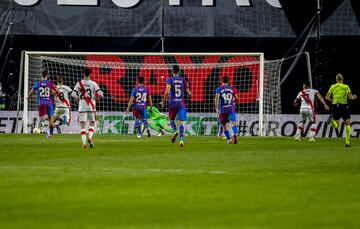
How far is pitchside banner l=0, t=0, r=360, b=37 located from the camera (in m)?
38.8

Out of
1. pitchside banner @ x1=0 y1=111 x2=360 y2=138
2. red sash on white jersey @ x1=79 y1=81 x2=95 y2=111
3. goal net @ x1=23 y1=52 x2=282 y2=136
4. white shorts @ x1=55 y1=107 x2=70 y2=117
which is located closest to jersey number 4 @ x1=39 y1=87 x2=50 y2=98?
white shorts @ x1=55 y1=107 x2=70 y2=117

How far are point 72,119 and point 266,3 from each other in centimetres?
882

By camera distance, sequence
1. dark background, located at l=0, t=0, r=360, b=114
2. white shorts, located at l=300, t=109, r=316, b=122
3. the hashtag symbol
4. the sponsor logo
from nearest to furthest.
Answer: white shorts, located at l=300, t=109, r=316, b=122 → the hashtag symbol → dark background, located at l=0, t=0, r=360, b=114 → the sponsor logo

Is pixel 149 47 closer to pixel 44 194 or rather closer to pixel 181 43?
pixel 181 43

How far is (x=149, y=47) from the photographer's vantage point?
3909 centimetres

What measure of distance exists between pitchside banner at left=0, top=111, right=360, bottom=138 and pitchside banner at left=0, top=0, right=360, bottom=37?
332 cm

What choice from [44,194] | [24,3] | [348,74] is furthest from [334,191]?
[24,3]

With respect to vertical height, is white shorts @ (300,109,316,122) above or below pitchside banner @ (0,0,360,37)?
below

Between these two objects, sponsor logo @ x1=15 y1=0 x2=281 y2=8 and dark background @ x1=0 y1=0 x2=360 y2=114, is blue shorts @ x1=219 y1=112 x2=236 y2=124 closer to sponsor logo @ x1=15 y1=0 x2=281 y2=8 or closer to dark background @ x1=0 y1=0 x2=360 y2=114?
dark background @ x1=0 y1=0 x2=360 y2=114

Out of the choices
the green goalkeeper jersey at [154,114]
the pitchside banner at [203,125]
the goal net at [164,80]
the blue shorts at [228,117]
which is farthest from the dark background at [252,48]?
the blue shorts at [228,117]

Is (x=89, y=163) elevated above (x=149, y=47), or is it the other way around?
(x=149, y=47)

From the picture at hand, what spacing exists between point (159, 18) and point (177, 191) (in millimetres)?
26917

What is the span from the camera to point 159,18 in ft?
128

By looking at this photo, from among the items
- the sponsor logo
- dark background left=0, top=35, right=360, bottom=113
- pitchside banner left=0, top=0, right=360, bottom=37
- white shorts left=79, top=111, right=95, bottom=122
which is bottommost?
white shorts left=79, top=111, right=95, bottom=122
